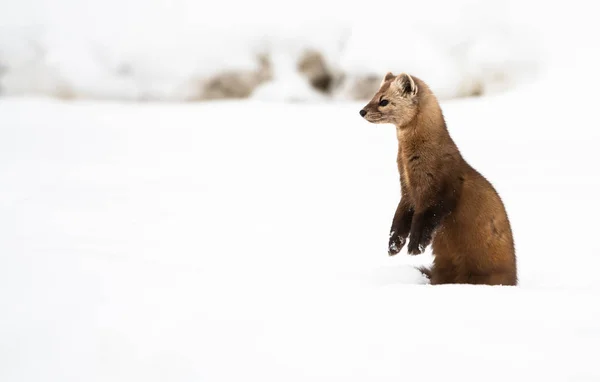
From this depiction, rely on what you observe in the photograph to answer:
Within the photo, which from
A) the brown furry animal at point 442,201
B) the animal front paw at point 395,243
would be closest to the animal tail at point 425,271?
the brown furry animal at point 442,201

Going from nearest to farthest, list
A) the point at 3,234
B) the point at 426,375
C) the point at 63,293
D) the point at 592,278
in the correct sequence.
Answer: the point at 426,375
the point at 63,293
the point at 3,234
the point at 592,278

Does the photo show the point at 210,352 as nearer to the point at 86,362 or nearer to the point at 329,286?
the point at 86,362

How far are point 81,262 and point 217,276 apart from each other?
2.18ft

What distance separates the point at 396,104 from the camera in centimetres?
387

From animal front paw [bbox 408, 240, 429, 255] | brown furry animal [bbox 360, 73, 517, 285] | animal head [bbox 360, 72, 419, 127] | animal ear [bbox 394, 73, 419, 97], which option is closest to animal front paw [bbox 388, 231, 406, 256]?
brown furry animal [bbox 360, 73, 517, 285]

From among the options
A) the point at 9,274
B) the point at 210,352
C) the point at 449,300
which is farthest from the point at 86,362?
the point at 449,300

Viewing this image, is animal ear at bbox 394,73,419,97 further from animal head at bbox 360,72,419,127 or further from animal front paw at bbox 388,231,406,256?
animal front paw at bbox 388,231,406,256

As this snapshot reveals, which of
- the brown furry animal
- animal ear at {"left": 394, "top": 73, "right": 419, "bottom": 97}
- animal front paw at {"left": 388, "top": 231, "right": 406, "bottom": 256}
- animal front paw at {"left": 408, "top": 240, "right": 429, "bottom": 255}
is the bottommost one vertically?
animal front paw at {"left": 388, "top": 231, "right": 406, "bottom": 256}

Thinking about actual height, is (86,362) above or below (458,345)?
below

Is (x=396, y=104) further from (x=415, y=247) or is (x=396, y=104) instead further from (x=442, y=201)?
(x=415, y=247)

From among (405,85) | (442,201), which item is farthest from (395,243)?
(405,85)

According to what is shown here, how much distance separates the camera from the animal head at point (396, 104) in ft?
12.7

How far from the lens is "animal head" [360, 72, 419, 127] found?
3.87m

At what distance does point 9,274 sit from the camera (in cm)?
306
